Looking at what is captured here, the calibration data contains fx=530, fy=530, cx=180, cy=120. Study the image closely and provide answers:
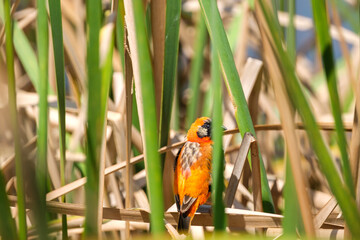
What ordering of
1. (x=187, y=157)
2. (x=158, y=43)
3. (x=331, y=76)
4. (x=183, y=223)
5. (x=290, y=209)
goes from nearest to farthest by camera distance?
(x=290, y=209)
(x=331, y=76)
(x=158, y=43)
(x=183, y=223)
(x=187, y=157)

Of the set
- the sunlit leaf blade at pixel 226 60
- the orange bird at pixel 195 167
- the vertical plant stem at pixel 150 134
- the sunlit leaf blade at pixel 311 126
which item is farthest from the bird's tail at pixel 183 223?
the sunlit leaf blade at pixel 311 126

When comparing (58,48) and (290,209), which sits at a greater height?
(58,48)

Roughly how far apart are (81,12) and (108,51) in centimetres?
179

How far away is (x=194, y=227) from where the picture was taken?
1727mm

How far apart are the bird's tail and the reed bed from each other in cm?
2

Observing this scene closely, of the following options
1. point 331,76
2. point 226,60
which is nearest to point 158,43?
point 226,60

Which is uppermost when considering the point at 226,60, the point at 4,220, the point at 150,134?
the point at 226,60

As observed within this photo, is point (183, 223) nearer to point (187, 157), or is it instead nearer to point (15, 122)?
point (187, 157)

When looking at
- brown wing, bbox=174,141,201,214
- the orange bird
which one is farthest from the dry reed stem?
brown wing, bbox=174,141,201,214

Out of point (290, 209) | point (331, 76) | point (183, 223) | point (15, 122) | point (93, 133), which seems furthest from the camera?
point (183, 223)

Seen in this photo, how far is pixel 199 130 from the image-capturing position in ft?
6.49

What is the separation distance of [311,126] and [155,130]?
0.94 feet

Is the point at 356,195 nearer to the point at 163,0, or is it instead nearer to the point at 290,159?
the point at 290,159

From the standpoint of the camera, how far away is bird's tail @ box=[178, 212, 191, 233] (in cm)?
154
